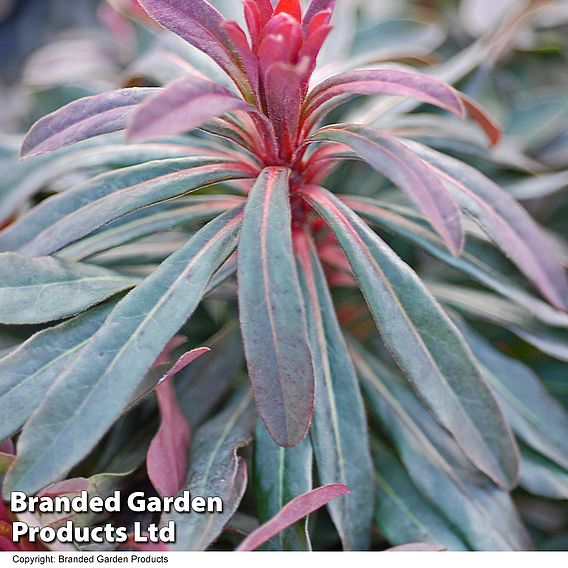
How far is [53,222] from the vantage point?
733mm

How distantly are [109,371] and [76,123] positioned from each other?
0.76ft

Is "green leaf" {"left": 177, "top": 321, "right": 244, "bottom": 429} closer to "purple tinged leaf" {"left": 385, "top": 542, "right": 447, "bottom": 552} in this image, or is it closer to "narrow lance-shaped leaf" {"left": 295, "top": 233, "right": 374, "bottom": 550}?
"narrow lance-shaped leaf" {"left": 295, "top": 233, "right": 374, "bottom": 550}

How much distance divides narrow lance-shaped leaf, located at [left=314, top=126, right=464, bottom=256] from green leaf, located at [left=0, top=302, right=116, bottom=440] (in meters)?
0.30

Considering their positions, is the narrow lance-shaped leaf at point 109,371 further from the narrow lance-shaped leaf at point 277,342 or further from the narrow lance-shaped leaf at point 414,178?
the narrow lance-shaped leaf at point 414,178

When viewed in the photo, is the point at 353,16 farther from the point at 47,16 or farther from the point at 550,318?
the point at 47,16

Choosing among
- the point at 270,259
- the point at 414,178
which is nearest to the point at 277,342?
the point at 270,259

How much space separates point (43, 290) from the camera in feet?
2.24

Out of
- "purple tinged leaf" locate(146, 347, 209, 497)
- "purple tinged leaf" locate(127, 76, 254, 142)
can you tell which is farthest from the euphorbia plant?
"purple tinged leaf" locate(146, 347, 209, 497)

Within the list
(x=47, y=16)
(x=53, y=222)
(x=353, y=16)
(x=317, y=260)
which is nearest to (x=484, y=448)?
(x=317, y=260)

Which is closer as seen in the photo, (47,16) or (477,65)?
(477,65)

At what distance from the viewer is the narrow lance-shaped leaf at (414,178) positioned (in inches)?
21.8

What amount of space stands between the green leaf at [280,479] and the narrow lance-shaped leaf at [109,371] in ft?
0.66

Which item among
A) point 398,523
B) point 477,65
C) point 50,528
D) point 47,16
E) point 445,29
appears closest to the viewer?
point 50,528

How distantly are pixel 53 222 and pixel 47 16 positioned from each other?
120 centimetres
